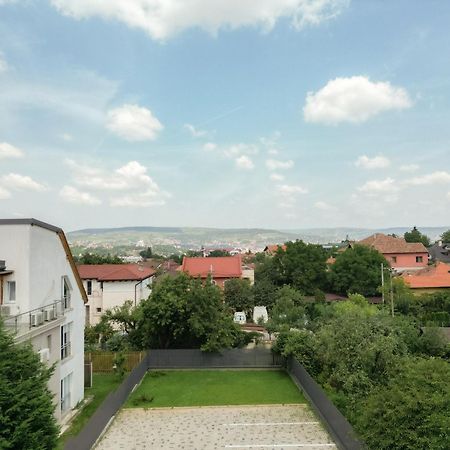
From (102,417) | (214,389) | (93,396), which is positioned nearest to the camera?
(102,417)

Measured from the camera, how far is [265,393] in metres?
22.4

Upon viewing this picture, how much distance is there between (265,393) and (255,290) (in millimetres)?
27138

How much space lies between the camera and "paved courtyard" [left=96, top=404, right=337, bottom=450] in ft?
52.4

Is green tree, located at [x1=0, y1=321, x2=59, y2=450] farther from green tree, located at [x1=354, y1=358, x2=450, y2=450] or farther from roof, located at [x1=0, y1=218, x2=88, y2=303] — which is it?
green tree, located at [x1=354, y1=358, x2=450, y2=450]

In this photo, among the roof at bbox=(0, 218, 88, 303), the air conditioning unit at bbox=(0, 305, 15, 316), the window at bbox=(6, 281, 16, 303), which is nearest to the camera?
the air conditioning unit at bbox=(0, 305, 15, 316)

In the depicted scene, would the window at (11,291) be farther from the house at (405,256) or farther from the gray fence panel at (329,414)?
the house at (405,256)

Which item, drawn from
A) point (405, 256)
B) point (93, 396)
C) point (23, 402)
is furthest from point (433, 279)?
point (23, 402)

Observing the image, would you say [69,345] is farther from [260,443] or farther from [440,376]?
[440,376]

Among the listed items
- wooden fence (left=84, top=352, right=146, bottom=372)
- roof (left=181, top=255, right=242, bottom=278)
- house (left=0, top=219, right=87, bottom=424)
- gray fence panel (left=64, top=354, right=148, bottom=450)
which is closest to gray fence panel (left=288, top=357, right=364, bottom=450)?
gray fence panel (left=64, top=354, right=148, bottom=450)

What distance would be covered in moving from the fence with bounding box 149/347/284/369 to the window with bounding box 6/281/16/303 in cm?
1324

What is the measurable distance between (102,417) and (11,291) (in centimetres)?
574

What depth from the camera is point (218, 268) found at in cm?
5631

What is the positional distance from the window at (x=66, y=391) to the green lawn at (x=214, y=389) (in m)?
2.80

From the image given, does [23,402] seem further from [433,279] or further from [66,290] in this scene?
[433,279]
